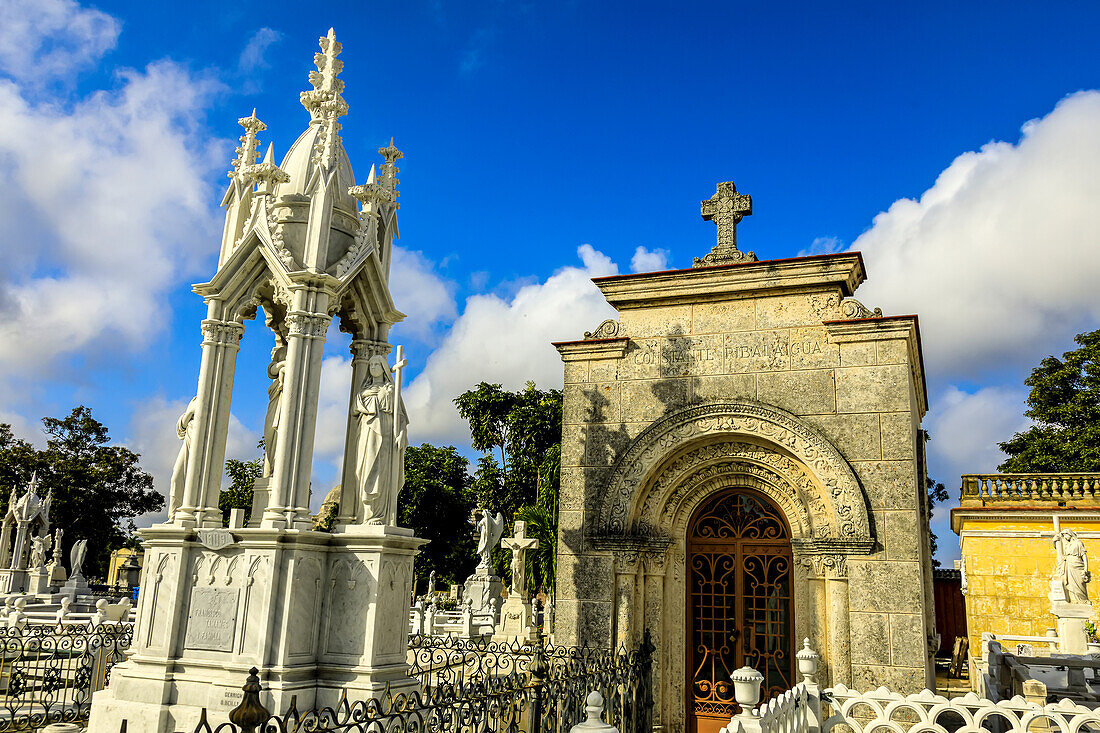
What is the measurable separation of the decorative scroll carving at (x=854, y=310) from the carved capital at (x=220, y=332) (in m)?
7.87

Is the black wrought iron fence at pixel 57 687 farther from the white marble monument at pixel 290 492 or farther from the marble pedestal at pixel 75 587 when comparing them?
the marble pedestal at pixel 75 587

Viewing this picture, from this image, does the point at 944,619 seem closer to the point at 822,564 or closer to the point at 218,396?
the point at 822,564

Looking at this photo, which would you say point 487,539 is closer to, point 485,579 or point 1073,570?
point 485,579

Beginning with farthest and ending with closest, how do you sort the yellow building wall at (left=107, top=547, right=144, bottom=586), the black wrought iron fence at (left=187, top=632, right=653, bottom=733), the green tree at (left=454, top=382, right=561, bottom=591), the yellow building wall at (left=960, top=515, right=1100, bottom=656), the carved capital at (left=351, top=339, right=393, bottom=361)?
the yellow building wall at (left=107, top=547, right=144, bottom=586), the green tree at (left=454, top=382, right=561, bottom=591), the yellow building wall at (left=960, top=515, right=1100, bottom=656), the carved capital at (left=351, top=339, right=393, bottom=361), the black wrought iron fence at (left=187, top=632, right=653, bottom=733)

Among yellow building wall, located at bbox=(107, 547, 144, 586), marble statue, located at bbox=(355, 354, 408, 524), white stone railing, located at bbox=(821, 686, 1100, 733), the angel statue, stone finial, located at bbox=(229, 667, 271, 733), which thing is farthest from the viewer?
yellow building wall, located at bbox=(107, 547, 144, 586)

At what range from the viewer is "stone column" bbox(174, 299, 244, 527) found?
762 centimetres

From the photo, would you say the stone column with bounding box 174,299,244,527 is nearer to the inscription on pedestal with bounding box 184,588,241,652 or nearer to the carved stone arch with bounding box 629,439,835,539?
the inscription on pedestal with bounding box 184,588,241,652

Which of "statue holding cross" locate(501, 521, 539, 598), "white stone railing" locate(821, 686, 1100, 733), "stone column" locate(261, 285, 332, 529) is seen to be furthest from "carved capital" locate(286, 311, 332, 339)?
"statue holding cross" locate(501, 521, 539, 598)

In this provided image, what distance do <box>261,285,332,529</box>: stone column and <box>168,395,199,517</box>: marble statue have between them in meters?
0.96

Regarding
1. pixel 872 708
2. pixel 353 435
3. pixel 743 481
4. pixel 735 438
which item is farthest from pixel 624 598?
pixel 353 435

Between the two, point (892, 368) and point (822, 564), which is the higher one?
point (892, 368)

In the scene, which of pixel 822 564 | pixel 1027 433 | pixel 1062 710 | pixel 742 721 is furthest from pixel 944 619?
pixel 742 721

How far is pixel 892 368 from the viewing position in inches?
405

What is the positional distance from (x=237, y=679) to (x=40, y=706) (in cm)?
523
